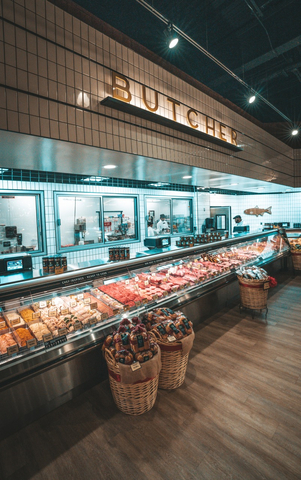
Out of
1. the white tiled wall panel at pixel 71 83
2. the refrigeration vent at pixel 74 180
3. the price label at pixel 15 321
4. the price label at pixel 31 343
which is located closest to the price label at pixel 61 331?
the price label at pixel 31 343

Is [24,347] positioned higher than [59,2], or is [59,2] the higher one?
[59,2]

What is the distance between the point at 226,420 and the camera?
2.05 metres

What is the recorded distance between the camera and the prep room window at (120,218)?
643 centimetres

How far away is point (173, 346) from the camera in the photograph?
2.32 m

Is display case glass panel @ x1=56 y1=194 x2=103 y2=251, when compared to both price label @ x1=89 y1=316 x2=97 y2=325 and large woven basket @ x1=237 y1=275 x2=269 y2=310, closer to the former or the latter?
price label @ x1=89 y1=316 x2=97 y2=325

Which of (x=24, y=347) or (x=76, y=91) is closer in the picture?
(x=24, y=347)

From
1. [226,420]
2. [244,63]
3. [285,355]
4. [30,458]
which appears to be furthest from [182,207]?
[30,458]

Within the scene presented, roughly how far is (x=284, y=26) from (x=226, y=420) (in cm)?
653

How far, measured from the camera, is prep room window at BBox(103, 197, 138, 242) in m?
6.43

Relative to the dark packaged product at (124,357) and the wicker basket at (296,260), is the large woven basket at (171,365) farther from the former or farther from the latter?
the wicker basket at (296,260)

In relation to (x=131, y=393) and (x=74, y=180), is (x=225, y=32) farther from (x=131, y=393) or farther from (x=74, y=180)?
(x=131, y=393)

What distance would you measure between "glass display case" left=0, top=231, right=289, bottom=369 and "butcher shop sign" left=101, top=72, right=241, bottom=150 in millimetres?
1948

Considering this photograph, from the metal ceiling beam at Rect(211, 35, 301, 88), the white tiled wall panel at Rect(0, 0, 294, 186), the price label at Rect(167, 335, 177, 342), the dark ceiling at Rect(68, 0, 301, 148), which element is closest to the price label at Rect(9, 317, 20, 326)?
the price label at Rect(167, 335, 177, 342)

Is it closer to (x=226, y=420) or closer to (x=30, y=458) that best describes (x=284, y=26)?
(x=226, y=420)
